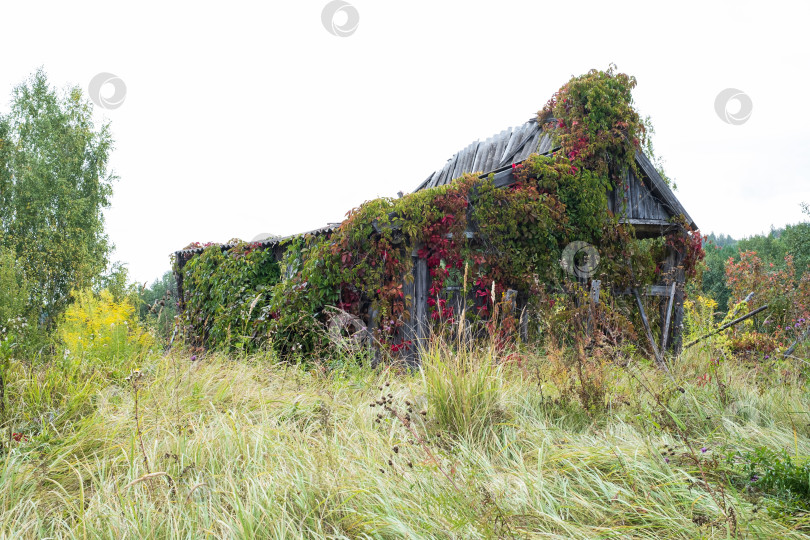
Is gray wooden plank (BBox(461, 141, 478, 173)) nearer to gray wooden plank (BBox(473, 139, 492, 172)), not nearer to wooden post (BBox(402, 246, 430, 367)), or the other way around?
gray wooden plank (BBox(473, 139, 492, 172))

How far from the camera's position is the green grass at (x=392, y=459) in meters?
2.21

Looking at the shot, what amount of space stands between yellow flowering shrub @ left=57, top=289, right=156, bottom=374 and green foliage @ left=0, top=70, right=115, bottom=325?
15.1 metres

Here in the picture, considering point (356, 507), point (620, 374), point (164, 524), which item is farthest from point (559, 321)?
point (164, 524)

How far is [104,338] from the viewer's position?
525 centimetres

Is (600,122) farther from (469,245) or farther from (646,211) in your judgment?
(469,245)

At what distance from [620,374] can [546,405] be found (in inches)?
57.3

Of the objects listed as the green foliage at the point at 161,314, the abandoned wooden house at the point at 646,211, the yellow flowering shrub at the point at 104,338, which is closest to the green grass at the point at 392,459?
the yellow flowering shrub at the point at 104,338

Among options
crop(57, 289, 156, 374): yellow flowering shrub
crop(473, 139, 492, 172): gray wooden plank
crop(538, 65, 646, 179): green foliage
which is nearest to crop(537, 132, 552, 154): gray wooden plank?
crop(538, 65, 646, 179): green foliage

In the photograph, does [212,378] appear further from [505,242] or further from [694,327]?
[694,327]

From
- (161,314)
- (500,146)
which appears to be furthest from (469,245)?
(500,146)

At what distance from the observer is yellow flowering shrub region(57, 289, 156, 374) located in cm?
491

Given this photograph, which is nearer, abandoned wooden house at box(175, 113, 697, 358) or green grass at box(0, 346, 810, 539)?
green grass at box(0, 346, 810, 539)

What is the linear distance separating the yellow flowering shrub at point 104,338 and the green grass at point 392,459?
545 mm

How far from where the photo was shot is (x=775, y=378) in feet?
17.5
